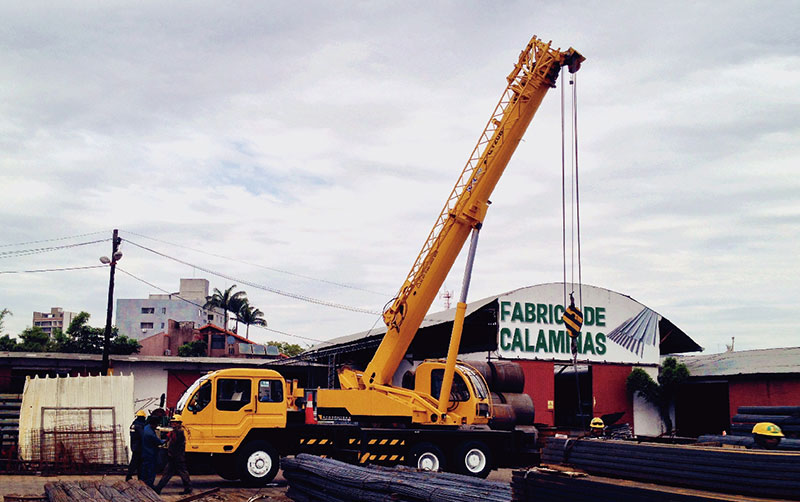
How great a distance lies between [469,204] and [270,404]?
6.98 metres

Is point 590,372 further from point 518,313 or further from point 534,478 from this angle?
point 534,478

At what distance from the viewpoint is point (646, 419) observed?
32312 millimetres

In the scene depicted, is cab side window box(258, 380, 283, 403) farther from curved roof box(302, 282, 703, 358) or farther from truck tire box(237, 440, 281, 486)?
curved roof box(302, 282, 703, 358)

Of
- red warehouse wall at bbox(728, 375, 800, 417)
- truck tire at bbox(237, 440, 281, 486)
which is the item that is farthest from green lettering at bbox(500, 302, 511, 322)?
truck tire at bbox(237, 440, 281, 486)

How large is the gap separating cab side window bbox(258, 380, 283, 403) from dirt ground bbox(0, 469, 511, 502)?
2.02 meters

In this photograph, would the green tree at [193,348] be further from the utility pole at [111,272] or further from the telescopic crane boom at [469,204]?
the telescopic crane boom at [469,204]

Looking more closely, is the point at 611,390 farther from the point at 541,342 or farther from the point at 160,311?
the point at 160,311

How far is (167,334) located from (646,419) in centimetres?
4758

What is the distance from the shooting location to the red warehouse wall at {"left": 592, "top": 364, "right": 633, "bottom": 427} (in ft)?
104

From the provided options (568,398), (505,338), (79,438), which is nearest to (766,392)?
(505,338)

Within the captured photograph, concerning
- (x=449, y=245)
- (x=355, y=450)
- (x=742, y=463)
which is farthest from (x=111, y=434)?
(x=742, y=463)

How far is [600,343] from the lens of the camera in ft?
104

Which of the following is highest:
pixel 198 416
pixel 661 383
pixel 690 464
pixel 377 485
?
pixel 661 383

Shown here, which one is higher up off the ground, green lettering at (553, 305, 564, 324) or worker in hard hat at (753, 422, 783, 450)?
green lettering at (553, 305, 564, 324)
